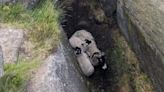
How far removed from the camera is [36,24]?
548 cm

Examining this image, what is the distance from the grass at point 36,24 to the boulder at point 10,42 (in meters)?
0.10

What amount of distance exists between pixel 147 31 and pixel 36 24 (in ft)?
4.42

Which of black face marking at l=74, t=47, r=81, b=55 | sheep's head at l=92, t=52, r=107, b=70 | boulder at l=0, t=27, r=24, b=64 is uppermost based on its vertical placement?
boulder at l=0, t=27, r=24, b=64

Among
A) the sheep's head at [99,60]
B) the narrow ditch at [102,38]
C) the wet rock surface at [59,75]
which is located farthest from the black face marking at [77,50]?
the wet rock surface at [59,75]

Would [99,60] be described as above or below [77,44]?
below

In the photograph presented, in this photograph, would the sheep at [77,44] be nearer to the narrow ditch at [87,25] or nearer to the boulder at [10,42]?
the narrow ditch at [87,25]

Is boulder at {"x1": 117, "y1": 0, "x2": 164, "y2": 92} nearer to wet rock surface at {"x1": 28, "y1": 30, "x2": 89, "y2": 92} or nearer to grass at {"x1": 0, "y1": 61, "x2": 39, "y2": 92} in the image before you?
wet rock surface at {"x1": 28, "y1": 30, "x2": 89, "y2": 92}

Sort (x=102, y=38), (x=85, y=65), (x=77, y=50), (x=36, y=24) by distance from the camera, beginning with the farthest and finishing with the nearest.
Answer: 1. (x=102, y=38)
2. (x=77, y=50)
3. (x=85, y=65)
4. (x=36, y=24)

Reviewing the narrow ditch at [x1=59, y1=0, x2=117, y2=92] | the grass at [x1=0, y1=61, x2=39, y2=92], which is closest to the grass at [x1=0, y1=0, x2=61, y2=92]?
the grass at [x1=0, y1=61, x2=39, y2=92]

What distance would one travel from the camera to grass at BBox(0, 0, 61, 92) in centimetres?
484

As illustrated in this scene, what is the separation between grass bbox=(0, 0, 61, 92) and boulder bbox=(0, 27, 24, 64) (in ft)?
0.32

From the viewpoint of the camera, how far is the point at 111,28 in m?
6.90

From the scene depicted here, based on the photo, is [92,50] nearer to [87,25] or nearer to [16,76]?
[87,25]

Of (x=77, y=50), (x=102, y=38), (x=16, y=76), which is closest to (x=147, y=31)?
(x=77, y=50)
